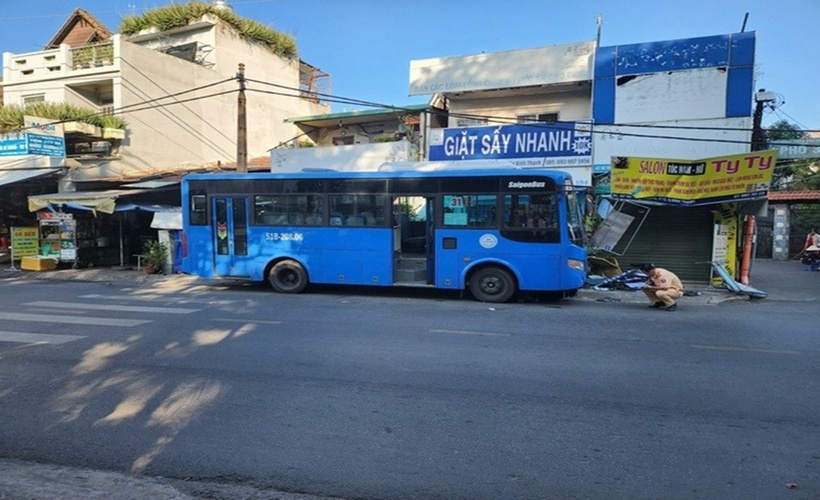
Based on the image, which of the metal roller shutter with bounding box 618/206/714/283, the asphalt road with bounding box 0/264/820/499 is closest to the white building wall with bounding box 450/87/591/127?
the metal roller shutter with bounding box 618/206/714/283

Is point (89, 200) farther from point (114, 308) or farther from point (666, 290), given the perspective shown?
point (666, 290)

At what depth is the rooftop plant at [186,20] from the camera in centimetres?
2594

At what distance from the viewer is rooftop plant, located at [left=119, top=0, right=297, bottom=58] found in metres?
25.9

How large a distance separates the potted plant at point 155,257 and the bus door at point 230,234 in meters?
5.41

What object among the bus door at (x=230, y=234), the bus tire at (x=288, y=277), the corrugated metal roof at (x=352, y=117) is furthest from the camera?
the corrugated metal roof at (x=352, y=117)

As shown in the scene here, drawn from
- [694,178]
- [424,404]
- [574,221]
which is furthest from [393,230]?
[694,178]

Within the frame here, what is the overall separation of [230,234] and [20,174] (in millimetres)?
12728

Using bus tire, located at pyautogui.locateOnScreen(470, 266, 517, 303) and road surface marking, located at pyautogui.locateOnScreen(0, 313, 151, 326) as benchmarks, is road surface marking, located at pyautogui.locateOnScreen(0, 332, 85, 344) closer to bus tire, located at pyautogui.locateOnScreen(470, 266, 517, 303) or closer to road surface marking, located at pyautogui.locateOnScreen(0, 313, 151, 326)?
road surface marking, located at pyautogui.locateOnScreen(0, 313, 151, 326)

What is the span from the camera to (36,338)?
23.8ft

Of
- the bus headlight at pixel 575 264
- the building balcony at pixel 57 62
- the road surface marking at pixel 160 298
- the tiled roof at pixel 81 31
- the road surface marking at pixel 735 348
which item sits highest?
the tiled roof at pixel 81 31

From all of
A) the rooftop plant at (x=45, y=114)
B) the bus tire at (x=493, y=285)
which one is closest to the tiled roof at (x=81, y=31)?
the rooftop plant at (x=45, y=114)

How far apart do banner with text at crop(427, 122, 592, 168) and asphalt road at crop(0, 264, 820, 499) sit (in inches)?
314

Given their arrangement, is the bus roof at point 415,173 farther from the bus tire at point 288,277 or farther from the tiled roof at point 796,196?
the tiled roof at point 796,196

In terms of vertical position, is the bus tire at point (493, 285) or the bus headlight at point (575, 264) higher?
the bus headlight at point (575, 264)
